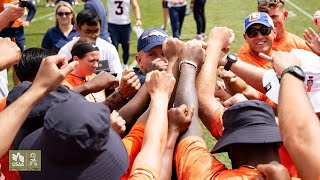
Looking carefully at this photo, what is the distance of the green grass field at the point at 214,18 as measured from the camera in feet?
37.6

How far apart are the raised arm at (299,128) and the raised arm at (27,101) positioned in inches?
39.5

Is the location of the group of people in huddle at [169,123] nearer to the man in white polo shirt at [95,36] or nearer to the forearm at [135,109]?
the forearm at [135,109]

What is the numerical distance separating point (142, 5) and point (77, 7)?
2230mm

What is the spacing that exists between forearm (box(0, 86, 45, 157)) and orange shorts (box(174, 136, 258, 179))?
746 mm

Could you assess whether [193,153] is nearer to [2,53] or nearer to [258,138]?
[258,138]

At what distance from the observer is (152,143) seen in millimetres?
2129

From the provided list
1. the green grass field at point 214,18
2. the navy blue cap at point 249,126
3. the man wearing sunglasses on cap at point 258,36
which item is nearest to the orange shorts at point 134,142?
the navy blue cap at point 249,126

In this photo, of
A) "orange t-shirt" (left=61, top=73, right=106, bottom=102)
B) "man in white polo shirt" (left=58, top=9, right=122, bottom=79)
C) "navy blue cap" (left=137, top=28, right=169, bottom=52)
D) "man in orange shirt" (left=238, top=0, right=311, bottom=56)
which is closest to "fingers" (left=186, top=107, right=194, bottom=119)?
"navy blue cap" (left=137, top=28, right=169, bottom=52)

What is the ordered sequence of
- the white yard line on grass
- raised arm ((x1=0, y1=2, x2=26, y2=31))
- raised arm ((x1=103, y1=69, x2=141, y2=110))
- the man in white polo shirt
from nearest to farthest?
1. raised arm ((x1=103, y1=69, x2=141, y2=110))
2. raised arm ((x1=0, y1=2, x2=26, y2=31))
3. the man in white polo shirt
4. the white yard line on grass

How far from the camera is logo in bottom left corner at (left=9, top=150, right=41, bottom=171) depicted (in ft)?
6.44

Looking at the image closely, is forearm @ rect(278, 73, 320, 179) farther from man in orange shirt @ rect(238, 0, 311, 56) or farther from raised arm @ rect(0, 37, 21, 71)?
man in orange shirt @ rect(238, 0, 311, 56)

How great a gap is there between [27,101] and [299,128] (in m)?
1.17

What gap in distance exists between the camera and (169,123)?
233 cm

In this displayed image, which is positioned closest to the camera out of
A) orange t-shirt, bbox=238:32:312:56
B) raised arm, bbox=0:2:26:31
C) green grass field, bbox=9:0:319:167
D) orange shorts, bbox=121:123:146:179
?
orange shorts, bbox=121:123:146:179
